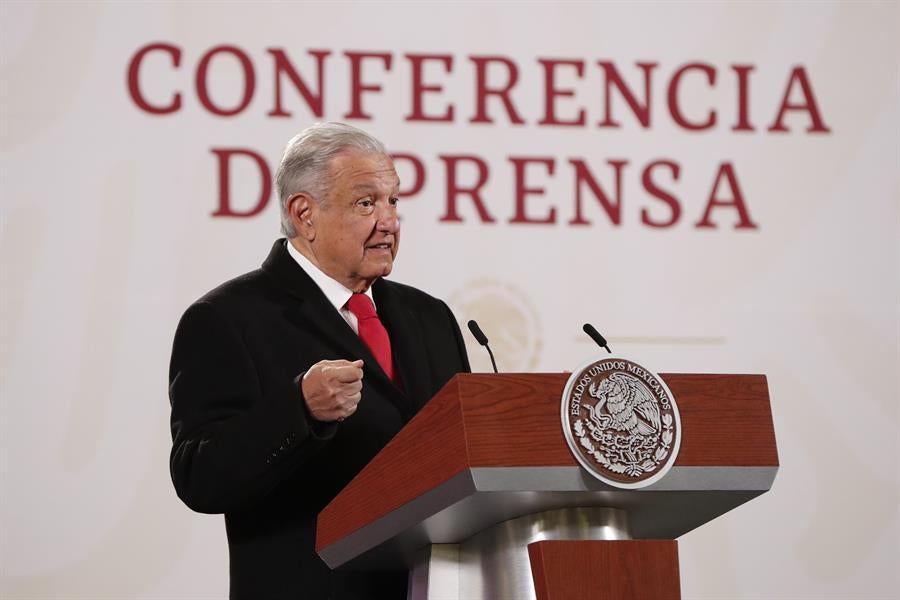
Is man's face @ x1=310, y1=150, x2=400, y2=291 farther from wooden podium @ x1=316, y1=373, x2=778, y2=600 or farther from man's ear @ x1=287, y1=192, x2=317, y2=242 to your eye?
wooden podium @ x1=316, y1=373, x2=778, y2=600

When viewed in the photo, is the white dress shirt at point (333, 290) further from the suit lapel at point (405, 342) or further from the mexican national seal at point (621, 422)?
the mexican national seal at point (621, 422)

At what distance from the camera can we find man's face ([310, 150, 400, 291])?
6.86 ft

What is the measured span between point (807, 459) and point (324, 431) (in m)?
2.24

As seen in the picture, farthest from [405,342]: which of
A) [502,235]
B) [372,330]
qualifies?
[502,235]

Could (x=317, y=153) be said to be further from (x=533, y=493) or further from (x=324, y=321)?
(x=533, y=493)

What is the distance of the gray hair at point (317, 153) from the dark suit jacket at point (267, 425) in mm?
144

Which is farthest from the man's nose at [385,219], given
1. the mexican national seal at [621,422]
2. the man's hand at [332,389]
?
the mexican national seal at [621,422]

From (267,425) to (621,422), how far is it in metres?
0.55

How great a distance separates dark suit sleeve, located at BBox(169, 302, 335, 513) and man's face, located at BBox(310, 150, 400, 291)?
228 millimetres

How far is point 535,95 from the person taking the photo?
364 cm

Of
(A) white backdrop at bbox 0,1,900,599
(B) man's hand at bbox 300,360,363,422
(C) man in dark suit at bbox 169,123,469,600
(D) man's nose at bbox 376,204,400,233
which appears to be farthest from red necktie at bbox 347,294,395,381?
(A) white backdrop at bbox 0,1,900,599

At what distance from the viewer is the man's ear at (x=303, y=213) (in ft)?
7.02

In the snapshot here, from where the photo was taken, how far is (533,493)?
132cm

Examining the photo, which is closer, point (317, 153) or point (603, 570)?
point (603, 570)
